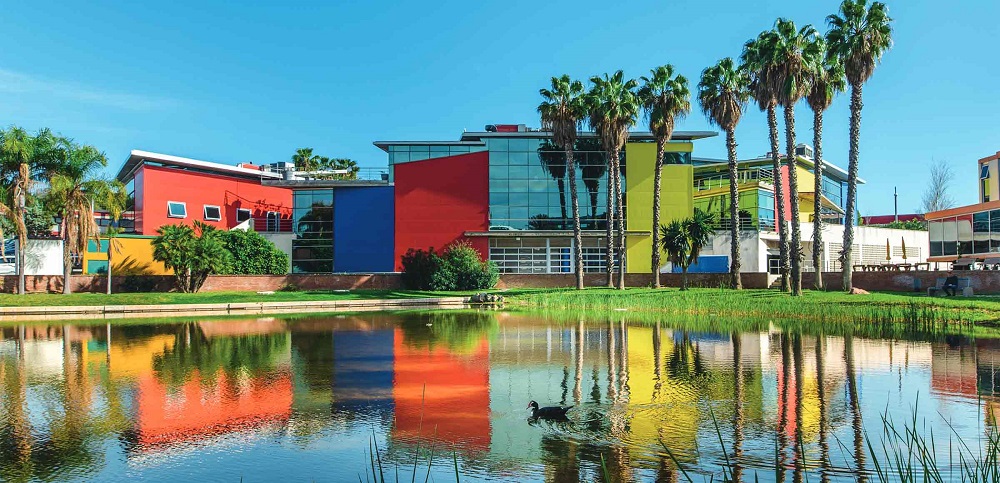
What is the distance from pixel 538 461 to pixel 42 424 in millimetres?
8442

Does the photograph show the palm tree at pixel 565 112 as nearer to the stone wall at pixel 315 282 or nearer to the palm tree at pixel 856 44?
the stone wall at pixel 315 282

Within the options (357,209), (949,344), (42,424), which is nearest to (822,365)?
(949,344)

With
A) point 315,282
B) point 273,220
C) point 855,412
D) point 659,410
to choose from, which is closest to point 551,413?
point 659,410

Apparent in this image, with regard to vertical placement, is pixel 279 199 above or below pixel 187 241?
above

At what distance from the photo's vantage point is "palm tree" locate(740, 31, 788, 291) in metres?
39.1

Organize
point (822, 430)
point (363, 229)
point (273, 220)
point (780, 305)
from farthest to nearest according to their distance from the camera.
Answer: point (273, 220) → point (363, 229) → point (780, 305) → point (822, 430)

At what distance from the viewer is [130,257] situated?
54406 mm

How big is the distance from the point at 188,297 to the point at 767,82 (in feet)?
117

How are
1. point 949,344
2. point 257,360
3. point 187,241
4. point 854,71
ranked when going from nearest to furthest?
point 257,360
point 949,344
point 854,71
point 187,241

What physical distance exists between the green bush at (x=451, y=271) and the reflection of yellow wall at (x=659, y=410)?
A: 3412cm

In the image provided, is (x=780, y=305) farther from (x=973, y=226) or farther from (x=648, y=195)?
(x=648, y=195)

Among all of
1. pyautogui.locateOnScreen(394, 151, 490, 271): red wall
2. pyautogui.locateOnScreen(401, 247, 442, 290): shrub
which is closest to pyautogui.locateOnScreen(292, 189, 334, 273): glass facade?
pyautogui.locateOnScreen(394, 151, 490, 271): red wall

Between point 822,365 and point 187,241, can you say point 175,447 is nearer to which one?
point 822,365

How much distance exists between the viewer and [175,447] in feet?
35.8
